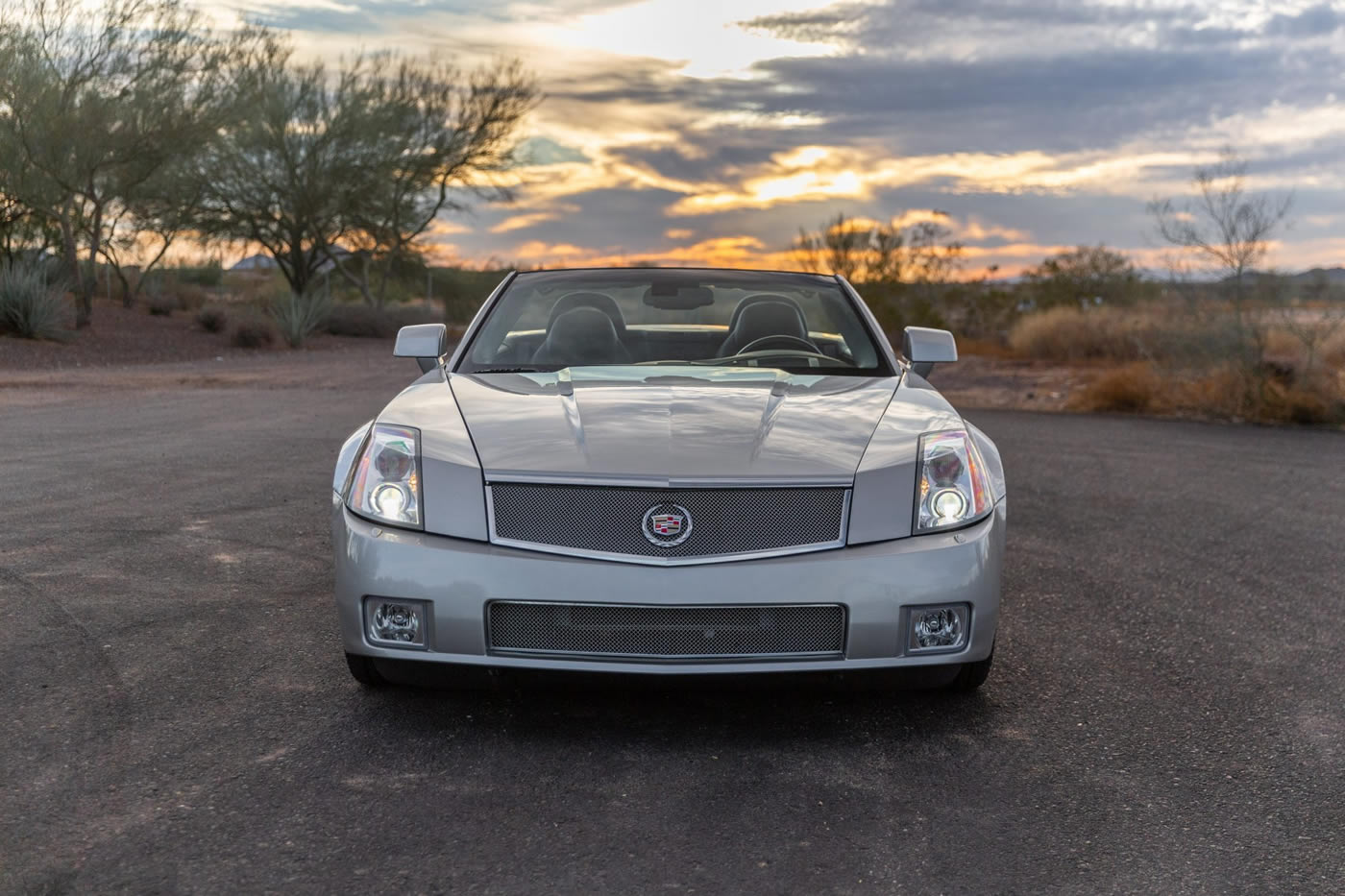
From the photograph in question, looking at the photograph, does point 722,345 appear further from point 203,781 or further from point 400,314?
point 400,314

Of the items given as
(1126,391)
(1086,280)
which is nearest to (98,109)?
(1126,391)

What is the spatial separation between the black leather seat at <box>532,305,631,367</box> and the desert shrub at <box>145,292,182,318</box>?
29136 millimetres

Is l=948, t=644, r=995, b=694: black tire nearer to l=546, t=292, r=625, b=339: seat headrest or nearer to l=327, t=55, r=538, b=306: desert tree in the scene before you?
l=546, t=292, r=625, b=339: seat headrest

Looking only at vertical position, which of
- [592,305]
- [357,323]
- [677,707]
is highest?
[592,305]

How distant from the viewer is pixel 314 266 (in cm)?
3925

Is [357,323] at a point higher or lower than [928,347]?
lower

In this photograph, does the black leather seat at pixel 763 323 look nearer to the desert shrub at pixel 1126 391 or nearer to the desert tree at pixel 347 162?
the desert shrub at pixel 1126 391

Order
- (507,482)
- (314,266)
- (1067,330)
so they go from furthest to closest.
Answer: (314,266), (1067,330), (507,482)

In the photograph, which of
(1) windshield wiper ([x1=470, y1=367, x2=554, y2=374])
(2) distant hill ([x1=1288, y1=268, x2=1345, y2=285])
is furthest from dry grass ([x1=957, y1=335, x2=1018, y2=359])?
(1) windshield wiper ([x1=470, y1=367, x2=554, y2=374])

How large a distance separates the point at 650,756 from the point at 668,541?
62cm

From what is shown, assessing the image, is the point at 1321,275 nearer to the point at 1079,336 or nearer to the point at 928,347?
the point at 1079,336

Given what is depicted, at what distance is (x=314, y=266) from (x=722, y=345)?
3590 centimetres

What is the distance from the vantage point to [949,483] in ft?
12.6

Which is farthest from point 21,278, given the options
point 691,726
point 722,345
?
point 691,726
